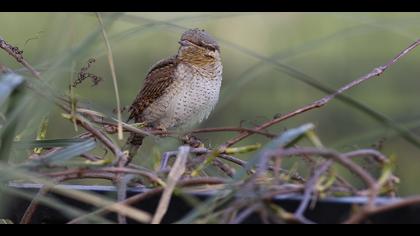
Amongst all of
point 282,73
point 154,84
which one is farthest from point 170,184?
point 282,73

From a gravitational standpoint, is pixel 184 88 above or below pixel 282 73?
below

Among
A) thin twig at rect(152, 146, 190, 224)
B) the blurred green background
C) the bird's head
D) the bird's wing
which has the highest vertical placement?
the blurred green background

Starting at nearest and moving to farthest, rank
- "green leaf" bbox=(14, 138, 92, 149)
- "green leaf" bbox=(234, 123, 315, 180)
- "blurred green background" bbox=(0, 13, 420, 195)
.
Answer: "green leaf" bbox=(234, 123, 315, 180)
"green leaf" bbox=(14, 138, 92, 149)
"blurred green background" bbox=(0, 13, 420, 195)

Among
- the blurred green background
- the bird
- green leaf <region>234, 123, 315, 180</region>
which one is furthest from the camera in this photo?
the blurred green background

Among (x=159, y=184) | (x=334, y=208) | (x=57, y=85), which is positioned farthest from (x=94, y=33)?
(x=334, y=208)

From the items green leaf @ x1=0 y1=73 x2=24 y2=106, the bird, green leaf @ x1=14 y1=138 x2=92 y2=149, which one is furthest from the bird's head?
green leaf @ x1=0 y1=73 x2=24 y2=106

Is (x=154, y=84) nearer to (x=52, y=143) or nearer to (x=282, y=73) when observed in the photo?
(x=282, y=73)

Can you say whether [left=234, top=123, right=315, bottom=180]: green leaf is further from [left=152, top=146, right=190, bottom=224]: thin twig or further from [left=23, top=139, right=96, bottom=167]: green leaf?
[left=23, top=139, right=96, bottom=167]: green leaf

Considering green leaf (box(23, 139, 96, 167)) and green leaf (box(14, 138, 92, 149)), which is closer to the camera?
green leaf (box(23, 139, 96, 167))

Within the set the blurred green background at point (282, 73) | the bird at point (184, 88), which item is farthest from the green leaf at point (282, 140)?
Result: the bird at point (184, 88)
